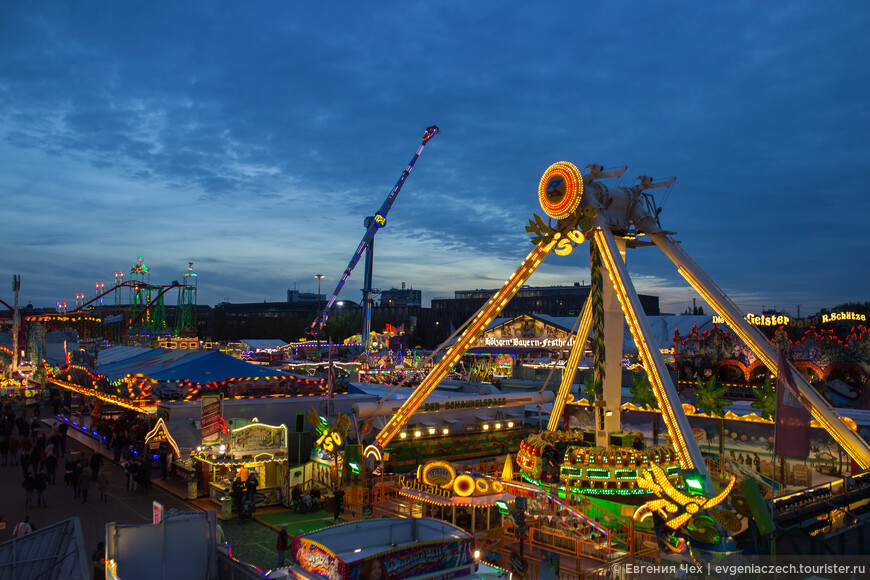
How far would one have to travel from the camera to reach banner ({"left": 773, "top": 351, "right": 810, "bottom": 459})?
11.8 metres

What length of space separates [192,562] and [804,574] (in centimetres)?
1007

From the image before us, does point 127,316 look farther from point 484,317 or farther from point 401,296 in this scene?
point 401,296

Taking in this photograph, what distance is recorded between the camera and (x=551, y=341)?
174 feet

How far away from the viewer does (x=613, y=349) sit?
1703 cm

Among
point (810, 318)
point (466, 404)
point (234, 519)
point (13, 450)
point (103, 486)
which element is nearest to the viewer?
point (234, 519)

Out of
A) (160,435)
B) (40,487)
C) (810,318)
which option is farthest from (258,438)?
(810,318)

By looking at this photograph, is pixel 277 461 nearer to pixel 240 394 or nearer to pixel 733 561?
pixel 240 394

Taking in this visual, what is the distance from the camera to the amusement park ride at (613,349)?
1461 cm

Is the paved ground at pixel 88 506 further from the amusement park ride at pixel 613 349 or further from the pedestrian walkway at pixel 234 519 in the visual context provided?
the amusement park ride at pixel 613 349

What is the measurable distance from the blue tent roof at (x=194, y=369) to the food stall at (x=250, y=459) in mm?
6866

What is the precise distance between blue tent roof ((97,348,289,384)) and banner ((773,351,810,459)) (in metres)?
20.2

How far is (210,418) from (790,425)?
1537 centimetres

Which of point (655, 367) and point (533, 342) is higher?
point (655, 367)

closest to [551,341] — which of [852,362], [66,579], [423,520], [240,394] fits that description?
[852,362]
